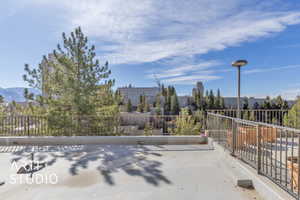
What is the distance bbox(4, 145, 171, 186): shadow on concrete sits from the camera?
246 cm

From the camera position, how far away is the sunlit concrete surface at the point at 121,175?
195cm

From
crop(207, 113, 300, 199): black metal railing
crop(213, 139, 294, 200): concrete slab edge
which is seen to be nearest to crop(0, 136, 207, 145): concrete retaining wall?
crop(207, 113, 300, 199): black metal railing

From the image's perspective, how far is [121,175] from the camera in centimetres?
243

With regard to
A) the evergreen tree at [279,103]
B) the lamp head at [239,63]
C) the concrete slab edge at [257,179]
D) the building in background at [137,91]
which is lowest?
the concrete slab edge at [257,179]

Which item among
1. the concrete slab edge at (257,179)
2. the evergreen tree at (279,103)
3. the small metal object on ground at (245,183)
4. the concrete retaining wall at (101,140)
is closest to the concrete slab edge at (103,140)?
the concrete retaining wall at (101,140)

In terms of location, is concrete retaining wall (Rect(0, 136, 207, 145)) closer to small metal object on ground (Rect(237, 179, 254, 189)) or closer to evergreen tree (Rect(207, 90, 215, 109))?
small metal object on ground (Rect(237, 179, 254, 189))

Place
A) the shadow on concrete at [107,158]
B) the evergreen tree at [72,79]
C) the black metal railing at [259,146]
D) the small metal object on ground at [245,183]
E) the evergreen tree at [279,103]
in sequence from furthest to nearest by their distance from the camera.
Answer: the evergreen tree at [279,103] → the evergreen tree at [72,79] → the shadow on concrete at [107,158] → the small metal object on ground at [245,183] → the black metal railing at [259,146]

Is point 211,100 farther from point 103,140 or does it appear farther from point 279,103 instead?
point 103,140

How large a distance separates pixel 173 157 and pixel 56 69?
574 cm

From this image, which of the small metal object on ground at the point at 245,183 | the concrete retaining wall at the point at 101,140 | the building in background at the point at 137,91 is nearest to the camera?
the small metal object on ground at the point at 245,183

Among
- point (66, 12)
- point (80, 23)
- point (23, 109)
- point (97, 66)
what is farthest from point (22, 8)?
point (23, 109)

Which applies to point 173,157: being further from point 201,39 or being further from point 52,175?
point 201,39

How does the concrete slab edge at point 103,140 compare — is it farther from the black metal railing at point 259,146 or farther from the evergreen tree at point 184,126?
the evergreen tree at point 184,126

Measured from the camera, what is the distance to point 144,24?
6.30 m
